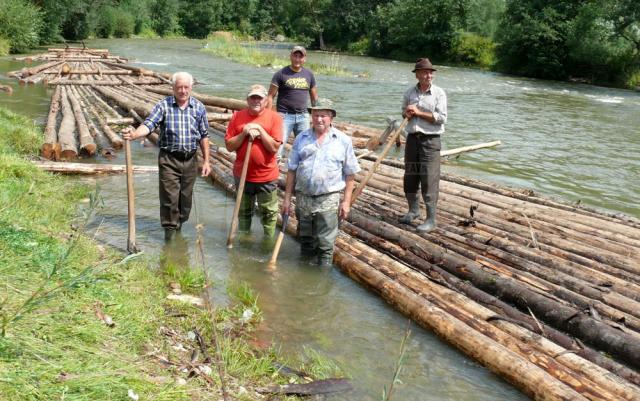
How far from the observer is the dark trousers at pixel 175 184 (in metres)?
6.08

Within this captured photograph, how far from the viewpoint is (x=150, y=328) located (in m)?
4.02

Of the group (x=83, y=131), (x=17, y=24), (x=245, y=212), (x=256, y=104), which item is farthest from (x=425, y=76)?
(x=17, y=24)

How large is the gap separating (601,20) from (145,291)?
130 feet

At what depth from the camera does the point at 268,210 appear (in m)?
6.38

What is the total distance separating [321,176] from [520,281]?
81.2 inches

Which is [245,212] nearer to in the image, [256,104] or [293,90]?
[256,104]

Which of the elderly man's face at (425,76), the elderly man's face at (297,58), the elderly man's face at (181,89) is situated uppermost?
the elderly man's face at (297,58)

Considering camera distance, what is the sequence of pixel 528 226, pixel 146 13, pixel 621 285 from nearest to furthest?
pixel 621 285 → pixel 528 226 → pixel 146 13

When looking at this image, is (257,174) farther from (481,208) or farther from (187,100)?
(481,208)

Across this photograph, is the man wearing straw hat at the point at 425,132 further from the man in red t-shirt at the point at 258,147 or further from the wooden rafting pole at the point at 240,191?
the wooden rafting pole at the point at 240,191

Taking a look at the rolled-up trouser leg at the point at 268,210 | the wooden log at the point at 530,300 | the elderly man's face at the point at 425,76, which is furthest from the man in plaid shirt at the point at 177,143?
the elderly man's face at the point at 425,76

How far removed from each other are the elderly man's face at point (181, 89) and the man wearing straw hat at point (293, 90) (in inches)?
87.7

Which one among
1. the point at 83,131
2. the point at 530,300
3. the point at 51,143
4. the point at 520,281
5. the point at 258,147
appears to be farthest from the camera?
the point at 83,131

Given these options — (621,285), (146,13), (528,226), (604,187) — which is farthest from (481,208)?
(146,13)
